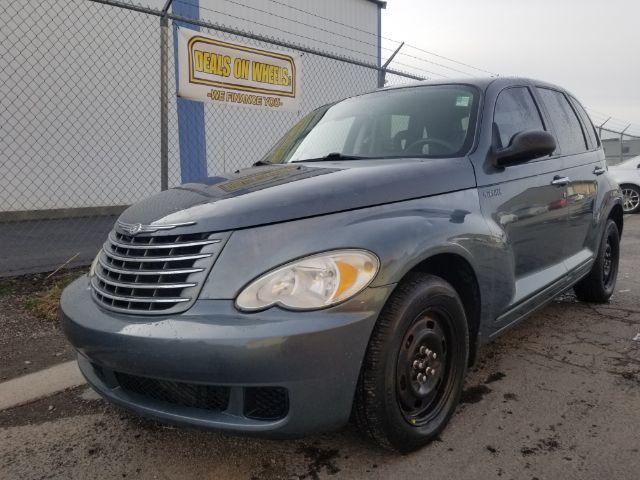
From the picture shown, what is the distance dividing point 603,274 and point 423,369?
9.36 ft

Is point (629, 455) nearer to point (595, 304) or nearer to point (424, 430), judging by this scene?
point (424, 430)

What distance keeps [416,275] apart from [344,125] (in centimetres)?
151

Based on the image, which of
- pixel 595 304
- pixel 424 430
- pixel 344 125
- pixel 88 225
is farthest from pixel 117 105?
pixel 424 430

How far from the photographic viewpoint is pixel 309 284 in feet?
6.30

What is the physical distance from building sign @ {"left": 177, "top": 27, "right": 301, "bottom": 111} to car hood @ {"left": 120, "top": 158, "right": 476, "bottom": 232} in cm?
300

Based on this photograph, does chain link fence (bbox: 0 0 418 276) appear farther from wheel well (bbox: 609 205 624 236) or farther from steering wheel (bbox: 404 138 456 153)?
steering wheel (bbox: 404 138 456 153)

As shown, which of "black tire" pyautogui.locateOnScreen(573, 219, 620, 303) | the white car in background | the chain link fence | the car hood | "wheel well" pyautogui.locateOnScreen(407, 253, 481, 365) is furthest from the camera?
the white car in background

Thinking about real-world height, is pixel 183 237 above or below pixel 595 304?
above

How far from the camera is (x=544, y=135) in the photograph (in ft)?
9.32

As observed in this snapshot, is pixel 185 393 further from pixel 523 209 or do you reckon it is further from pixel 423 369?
pixel 523 209

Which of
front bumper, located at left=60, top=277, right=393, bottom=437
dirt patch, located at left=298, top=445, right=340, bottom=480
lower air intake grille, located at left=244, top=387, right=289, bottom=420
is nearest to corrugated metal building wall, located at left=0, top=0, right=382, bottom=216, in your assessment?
dirt patch, located at left=298, top=445, right=340, bottom=480

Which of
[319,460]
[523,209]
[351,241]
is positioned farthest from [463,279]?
[319,460]

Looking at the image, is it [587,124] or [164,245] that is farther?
[587,124]

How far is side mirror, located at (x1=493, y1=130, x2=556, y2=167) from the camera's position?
278 cm
